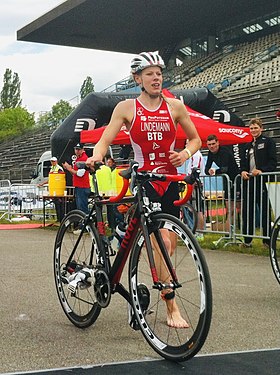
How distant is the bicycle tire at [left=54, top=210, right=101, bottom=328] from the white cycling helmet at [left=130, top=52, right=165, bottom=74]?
3.74 feet

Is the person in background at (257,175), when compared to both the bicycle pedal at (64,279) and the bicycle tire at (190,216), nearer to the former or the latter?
the bicycle tire at (190,216)

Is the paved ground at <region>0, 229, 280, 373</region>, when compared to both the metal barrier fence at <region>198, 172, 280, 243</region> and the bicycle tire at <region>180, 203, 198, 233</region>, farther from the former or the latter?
the bicycle tire at <region>180, 203, 198, 233</region>

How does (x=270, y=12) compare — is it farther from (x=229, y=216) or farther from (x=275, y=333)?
(x=275, y=333)

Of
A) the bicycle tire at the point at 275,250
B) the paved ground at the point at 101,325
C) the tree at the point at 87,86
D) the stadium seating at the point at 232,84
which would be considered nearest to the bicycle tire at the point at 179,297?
the paved ground at the point at 101,325

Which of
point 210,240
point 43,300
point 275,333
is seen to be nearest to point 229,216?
point 210,240

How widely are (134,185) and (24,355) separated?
4.13 ft

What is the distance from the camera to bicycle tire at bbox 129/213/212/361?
3.51 metres

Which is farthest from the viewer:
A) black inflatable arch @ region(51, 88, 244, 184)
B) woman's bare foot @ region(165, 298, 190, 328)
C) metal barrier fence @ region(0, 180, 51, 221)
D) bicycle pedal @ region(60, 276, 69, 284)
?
metal barrier fence @ region(0, 180, 51, 221)

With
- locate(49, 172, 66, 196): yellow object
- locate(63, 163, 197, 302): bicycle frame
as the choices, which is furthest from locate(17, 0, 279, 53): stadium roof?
locate(63, 163, 197, 302): bicycle frame

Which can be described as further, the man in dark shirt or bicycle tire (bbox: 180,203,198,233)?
the man in dark shirt

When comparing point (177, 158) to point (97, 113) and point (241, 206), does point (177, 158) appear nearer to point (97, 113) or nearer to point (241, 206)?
point (241, 206)

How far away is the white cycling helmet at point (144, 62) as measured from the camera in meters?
4.50

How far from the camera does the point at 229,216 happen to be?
10.1 metres

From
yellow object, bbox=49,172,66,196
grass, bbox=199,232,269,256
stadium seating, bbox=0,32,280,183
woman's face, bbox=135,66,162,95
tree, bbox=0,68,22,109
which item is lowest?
grass, bbox=199,232,269,256
